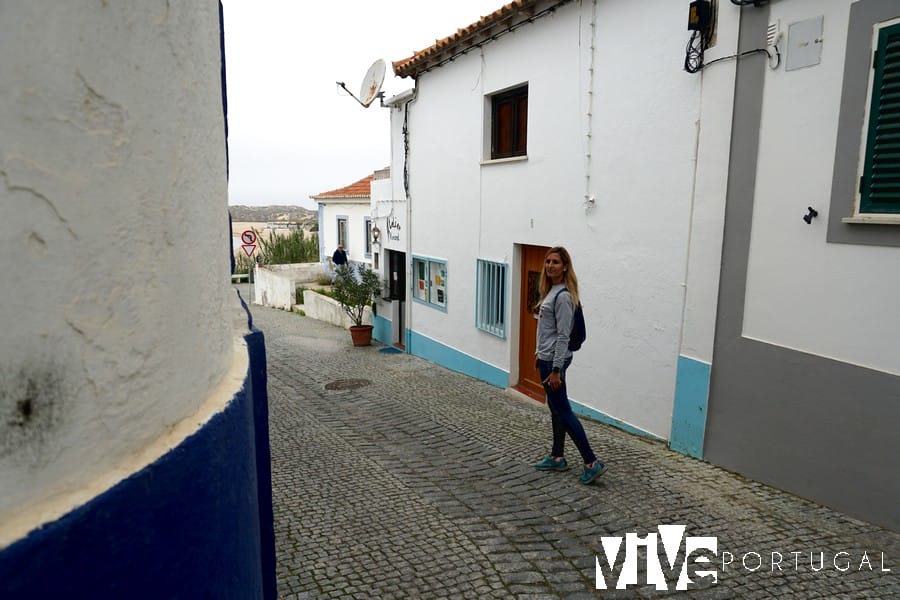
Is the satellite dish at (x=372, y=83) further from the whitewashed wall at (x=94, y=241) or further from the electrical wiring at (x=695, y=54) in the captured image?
the whitewashed wall at (x=94, y=241)

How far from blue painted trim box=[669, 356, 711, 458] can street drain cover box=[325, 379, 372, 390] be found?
210 inches

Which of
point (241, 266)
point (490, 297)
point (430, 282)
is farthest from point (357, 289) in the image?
point (241, 266)

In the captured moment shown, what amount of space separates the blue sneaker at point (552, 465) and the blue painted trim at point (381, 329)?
8.65 meters

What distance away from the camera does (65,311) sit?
1.09 metres

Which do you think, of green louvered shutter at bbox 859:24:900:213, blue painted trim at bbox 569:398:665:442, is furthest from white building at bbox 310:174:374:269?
green louvered shutter at bbox 859:24:900:213

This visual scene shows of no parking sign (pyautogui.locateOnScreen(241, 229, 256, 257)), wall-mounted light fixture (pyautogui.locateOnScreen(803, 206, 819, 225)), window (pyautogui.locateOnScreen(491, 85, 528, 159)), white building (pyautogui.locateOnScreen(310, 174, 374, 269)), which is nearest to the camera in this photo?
wall-mounted light fixture (pyautogui.locateOnScreen(803, 206, 819, 225))

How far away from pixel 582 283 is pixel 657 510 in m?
3.41

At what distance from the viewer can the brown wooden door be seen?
904 cm

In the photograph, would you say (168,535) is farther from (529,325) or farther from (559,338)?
(529,325)

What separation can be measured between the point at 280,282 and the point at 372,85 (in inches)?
472

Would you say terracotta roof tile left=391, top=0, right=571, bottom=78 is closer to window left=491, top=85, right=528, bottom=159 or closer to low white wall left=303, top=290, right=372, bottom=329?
window left=491, top=85, right=528, bottom=159

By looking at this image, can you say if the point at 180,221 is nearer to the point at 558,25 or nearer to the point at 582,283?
the point at 582,283

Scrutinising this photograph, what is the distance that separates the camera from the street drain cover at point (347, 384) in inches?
394

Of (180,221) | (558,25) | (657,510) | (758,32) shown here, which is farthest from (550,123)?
(180,221)
